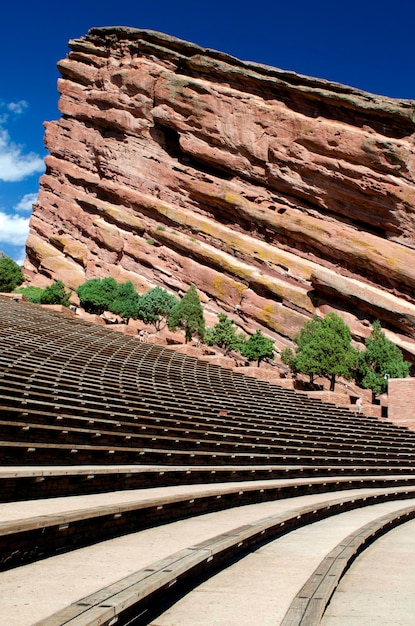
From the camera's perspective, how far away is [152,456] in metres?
10.4

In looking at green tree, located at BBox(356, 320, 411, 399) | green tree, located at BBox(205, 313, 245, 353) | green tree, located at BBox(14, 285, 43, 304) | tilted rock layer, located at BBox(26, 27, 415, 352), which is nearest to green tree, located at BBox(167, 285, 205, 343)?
green tree, located at BBox(205, 313, 245, 353)

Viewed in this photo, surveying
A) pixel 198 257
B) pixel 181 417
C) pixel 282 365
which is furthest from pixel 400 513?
pixel 198 257

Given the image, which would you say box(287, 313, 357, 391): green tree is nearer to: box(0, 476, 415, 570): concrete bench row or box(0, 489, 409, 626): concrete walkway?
box(0, 476, 415, 570): concrete bench row

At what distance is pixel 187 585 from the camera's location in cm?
514

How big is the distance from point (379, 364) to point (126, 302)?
71.5ft

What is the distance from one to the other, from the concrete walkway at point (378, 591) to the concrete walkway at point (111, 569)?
44 cm

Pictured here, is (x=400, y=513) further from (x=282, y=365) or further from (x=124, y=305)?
(x=124, y=305)

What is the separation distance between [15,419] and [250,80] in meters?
53.7

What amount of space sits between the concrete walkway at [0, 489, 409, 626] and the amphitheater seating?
0.59 ft

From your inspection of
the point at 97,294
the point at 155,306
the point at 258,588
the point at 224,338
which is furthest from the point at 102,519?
the point at 97,294

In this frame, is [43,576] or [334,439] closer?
[43,576]

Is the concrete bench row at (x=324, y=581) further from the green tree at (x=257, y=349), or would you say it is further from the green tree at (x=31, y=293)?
the green tree at (x=31, y=293)

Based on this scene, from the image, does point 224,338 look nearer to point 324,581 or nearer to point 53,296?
point 53,296

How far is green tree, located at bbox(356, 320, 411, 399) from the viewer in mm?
38750
